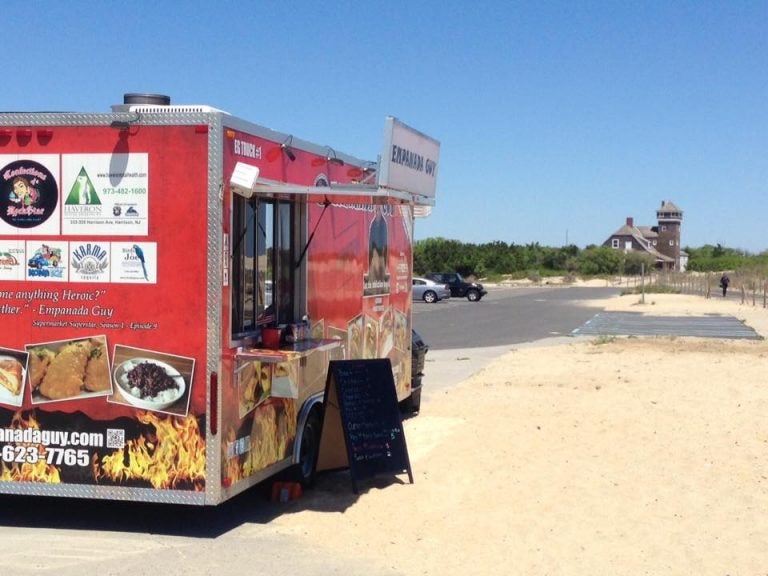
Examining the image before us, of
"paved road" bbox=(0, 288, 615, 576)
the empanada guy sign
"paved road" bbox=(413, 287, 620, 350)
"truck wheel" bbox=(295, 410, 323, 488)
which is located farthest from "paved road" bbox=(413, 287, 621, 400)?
"paved road" bbox=(0, 288, 615, 576)

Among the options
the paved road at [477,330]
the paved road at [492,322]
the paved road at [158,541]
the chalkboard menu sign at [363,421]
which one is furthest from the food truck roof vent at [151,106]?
the paved road at [492,322]

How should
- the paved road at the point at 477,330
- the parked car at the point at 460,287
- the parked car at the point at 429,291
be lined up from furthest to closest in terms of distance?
1. the parked car at the point at 460,287
2. the parked car at the point at 429,291
3. the paved road at the point at 477,330

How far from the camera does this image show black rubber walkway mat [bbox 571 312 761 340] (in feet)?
89.4

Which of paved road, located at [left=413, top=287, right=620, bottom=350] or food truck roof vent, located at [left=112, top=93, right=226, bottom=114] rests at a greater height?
food truck roof vent, located at [left=112, top=93, right=226, bottom=114]

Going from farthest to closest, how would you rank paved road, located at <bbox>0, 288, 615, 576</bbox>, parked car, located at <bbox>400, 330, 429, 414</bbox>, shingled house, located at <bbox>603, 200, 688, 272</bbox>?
shingled house, located at <bbox>603, 200, 688, 272</bbox> < parked car, located at <bbox>400, 330, 429, 414</bbox> < paved road, located at <bbox>0, 288, 615, 576</bbox>

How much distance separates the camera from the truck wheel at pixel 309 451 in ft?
25.8

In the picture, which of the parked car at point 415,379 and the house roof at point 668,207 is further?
the house roof at point 668,207

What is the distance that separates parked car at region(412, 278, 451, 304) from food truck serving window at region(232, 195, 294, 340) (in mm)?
40206

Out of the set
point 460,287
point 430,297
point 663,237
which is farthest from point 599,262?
point 430,297

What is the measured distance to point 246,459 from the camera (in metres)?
6.80

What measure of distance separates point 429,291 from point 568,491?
132 feet

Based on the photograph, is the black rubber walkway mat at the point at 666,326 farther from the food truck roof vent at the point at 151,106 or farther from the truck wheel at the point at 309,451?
the food truck roof vent at the point at 151,106

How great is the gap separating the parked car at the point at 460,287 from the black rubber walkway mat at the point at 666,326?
1307 centimetres

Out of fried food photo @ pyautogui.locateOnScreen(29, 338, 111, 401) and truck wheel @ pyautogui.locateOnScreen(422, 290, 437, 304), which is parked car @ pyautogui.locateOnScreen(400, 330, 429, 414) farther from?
truck wheel @ pyautogui.locateOnScreen(422, 290, 437, 304)
